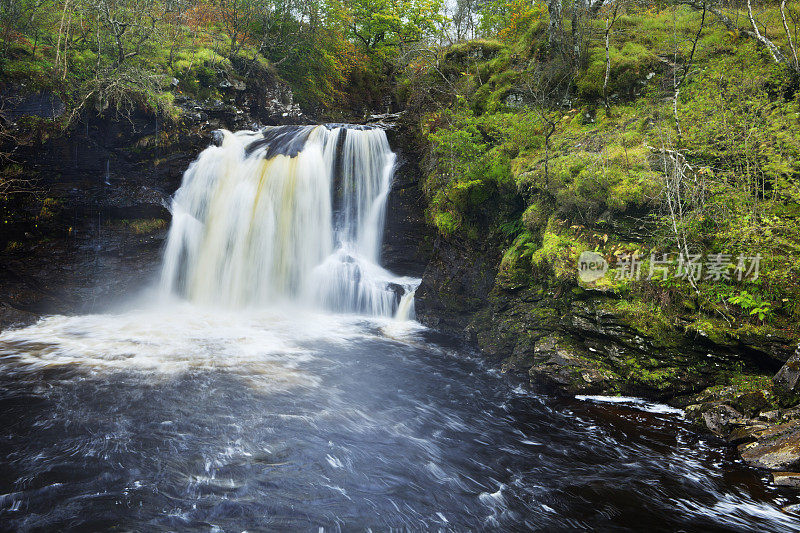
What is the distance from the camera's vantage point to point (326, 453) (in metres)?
5.45

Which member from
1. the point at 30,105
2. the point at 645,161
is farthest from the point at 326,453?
the point at 30,105

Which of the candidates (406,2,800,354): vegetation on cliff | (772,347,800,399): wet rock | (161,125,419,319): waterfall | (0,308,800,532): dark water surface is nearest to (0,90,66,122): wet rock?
(161,125,419,319): waterfall

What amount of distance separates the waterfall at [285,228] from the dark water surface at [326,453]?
13.1 ft

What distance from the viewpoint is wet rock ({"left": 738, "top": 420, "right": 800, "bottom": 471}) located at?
4.79m

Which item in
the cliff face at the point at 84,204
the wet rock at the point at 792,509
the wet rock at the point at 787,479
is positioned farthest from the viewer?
the cliff face at the point at 84,204

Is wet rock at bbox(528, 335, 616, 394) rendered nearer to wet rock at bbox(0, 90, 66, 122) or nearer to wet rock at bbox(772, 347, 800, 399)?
wet rock at bbox(772, 347, 800, 399)

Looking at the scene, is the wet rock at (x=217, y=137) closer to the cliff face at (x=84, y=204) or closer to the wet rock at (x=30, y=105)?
the cliff face at (x=84, y=204)

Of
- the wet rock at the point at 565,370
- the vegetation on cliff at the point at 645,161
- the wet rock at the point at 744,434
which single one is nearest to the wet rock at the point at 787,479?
the wet rock at the point at 744,434

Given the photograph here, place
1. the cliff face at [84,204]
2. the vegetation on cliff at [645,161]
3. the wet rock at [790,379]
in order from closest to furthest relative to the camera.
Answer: the wet rock at [790,379], the vegetation on cliff at [645,161], the cliff face at [84,204]

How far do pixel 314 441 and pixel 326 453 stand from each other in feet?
1.13

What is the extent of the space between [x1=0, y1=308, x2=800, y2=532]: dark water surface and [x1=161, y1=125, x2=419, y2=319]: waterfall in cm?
399

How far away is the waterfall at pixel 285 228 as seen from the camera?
12.4 meters

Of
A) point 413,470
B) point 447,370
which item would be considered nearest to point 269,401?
point 413,470

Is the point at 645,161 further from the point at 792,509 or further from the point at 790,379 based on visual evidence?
the point at 792,509
